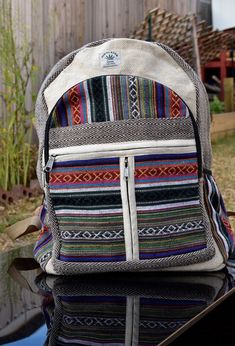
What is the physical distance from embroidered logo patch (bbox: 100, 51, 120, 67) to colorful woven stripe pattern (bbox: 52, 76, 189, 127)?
4cm

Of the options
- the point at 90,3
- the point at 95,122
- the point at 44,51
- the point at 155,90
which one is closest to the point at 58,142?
the point at 95,122

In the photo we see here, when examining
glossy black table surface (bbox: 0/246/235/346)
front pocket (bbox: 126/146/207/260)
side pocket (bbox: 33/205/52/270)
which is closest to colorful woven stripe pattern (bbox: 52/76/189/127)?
front pocket (bbox: 126/146/207/260)

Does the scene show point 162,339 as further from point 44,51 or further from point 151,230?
point 44,51

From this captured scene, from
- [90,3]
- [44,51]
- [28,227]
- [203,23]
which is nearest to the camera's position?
[28,227]

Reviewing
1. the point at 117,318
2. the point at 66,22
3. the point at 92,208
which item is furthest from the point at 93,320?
the point at 66,22

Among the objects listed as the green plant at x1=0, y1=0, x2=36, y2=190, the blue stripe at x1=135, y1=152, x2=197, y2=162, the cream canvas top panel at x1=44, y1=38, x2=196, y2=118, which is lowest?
the green plant at x1=0, y1=0, x2=36, y2=190

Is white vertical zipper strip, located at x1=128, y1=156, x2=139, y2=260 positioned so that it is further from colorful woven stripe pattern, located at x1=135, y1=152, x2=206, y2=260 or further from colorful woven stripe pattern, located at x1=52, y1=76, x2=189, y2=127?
colorful woven stripe pattern, located at x1=52, y1=76, x2=189, y2=127

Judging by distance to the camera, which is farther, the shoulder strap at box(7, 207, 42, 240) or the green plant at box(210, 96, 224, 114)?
the green plant at box(210, 96, 224, 114)

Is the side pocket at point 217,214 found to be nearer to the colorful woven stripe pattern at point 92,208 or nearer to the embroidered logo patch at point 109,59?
the colorful woven stripe pattern at point 92,208

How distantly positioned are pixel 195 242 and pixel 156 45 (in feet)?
1.63

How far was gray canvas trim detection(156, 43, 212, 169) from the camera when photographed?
1621 millimetres

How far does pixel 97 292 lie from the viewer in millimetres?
1493

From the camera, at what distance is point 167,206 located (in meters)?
1.54

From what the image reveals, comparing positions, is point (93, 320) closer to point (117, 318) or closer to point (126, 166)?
point (117, 318)
